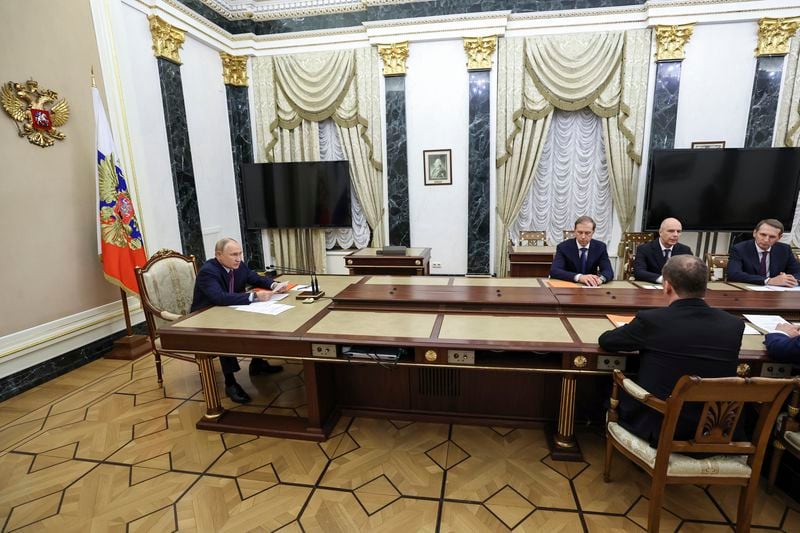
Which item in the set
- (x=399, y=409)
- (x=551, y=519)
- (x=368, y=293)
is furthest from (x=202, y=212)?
(x=551, y=519)

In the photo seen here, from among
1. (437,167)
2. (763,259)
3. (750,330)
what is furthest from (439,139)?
(750,330)

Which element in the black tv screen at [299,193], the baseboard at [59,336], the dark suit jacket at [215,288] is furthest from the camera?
the black tv screen at [299,193]

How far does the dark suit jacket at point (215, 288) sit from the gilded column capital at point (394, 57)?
3873 millimetres

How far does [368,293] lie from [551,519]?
175 centimetres

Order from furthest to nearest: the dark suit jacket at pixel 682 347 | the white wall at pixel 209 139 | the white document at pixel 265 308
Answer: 1. the white wall at pixel 209 139
2. the white document at pixel 265 308
3. the dark suit jacket at pixel 682 347

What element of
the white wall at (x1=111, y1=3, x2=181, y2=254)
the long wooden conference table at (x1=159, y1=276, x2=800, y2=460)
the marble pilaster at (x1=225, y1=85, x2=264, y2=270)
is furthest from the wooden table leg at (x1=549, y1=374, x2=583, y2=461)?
the marble pilaster at (x1=225, y1=85, x2=264, y2=270)

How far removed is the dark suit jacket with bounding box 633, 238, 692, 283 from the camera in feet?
11.1

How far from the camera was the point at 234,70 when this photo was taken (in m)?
5.87

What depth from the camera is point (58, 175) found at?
3.55m

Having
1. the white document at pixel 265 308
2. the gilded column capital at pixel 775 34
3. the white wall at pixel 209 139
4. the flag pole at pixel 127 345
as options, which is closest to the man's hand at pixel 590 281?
the white document at pixel 265 308

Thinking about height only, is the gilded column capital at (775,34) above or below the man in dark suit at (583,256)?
above

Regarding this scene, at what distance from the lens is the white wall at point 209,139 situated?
16.7ft

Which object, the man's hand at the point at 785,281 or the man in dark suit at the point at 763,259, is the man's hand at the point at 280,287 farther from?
the man's hand at the point at 785,281

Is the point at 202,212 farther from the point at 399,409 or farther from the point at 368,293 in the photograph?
the point at 399,409
